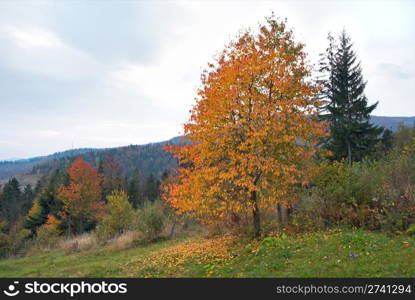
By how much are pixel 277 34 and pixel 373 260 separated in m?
7.67

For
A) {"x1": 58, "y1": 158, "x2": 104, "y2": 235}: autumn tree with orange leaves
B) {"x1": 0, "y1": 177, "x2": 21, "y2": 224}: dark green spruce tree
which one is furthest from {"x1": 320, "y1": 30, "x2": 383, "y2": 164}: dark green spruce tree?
{"x1": 0, "y1": 177, "x2": 21, "y2": 224}: dark green spruce tree

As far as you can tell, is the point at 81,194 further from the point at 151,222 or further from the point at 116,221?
the point at 151,222

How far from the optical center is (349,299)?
4.80 m

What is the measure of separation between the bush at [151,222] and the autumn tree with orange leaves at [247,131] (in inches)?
306

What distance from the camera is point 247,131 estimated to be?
8.24 meters

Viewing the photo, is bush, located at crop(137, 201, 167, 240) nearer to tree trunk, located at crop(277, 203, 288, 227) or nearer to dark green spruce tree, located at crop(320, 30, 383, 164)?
tree trunk, located at crop(277, 203, 288, 227)

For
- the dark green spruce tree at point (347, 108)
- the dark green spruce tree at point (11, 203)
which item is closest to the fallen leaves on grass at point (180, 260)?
the dark green spruce tree at point (347, 108)

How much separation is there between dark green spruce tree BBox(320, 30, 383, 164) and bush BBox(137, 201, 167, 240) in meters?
16.1

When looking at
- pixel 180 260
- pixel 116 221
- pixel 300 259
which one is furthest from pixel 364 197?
pixel 116 221

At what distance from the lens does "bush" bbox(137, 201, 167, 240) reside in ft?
53.4

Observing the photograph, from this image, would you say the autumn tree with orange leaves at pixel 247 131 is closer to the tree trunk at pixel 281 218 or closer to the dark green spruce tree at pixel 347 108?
the tree trunk at pixel 281 218

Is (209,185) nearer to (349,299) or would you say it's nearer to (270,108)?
(270,108)

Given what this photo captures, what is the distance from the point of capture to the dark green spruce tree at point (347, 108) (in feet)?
80.8

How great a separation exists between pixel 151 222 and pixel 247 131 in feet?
34.3
